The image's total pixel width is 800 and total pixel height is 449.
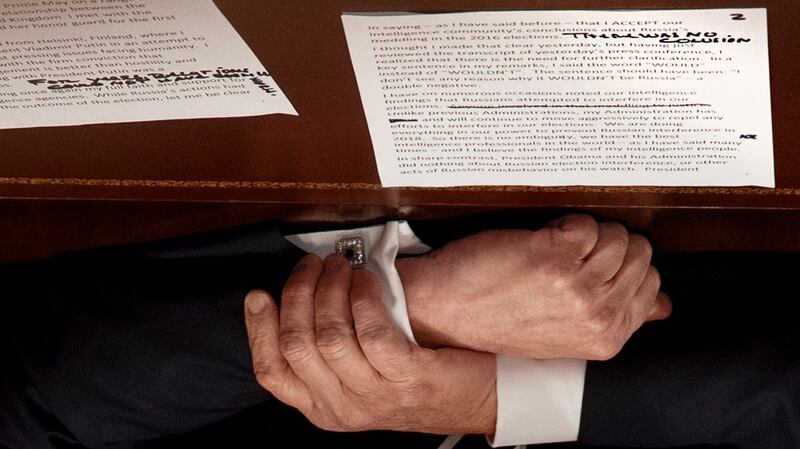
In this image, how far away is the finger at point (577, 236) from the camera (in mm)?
727

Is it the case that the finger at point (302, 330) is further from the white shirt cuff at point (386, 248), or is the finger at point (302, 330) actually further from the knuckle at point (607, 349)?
the knuckle at point (607, 349)

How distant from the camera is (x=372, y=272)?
0.78 metres

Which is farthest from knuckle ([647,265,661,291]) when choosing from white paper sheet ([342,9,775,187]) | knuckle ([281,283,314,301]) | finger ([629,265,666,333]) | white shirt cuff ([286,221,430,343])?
knuckle ([281,283,314,301])

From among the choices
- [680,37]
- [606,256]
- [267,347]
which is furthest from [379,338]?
[680,37]

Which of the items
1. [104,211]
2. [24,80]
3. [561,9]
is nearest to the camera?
[561,9]

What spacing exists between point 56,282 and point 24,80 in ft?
1.03

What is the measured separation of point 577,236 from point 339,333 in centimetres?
23

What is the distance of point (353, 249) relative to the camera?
2.75 ft

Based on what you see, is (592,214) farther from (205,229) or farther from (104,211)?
(104,211)

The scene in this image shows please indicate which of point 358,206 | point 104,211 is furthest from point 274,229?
point 104,211

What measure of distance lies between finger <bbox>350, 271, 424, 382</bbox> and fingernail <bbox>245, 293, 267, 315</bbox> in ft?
0.27

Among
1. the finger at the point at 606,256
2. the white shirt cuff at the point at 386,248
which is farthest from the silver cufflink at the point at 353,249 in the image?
the finger at the point at 606,256

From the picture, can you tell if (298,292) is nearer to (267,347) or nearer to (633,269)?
(267,347)

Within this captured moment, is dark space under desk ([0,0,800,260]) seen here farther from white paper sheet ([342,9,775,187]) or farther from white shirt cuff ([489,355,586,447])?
white shirt cuff ([489,355,586,447])
